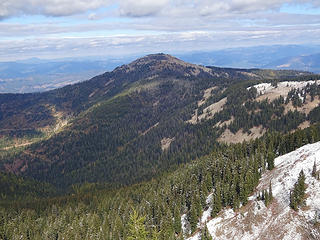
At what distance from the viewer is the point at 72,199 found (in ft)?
502

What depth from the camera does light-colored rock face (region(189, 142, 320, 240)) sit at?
63969 millimetres

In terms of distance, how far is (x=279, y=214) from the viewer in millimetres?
70188

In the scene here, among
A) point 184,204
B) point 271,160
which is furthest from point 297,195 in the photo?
point 184,204

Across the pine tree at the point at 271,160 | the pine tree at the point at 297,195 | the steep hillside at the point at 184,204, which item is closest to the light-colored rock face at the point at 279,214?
the steep hillside at the point at 184,204

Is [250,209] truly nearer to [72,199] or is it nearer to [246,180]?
[246,180]

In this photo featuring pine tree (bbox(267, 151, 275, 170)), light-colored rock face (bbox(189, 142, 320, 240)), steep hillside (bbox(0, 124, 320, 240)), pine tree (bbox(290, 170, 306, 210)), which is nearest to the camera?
light-colored rock face (bbox(189, 142, 320, 240))

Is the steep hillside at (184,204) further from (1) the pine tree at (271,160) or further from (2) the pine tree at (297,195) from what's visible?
(2) the pine tree at (297,195)

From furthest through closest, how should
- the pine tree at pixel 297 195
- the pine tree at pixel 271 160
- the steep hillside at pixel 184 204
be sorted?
the pine tree at pixel 271 160
the steep hillside at pixel 184 204
the pine tree at pixel 297 195

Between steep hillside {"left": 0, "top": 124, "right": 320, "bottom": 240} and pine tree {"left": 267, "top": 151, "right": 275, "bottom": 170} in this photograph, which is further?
pine tree {"left": 267, "top": 151, "right": 275, "bottom": 170}

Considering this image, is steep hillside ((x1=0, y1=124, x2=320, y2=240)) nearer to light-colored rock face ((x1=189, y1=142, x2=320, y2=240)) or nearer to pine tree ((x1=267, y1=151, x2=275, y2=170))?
pine tree ((x1=267, y1=151, x2=275, y2=170))

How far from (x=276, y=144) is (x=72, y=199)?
123 m

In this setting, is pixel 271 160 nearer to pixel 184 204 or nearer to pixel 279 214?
pixel 279 214

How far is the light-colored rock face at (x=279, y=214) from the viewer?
210 ft

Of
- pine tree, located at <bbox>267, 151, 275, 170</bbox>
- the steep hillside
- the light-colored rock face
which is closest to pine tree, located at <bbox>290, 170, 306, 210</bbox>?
the light-colored rock face
